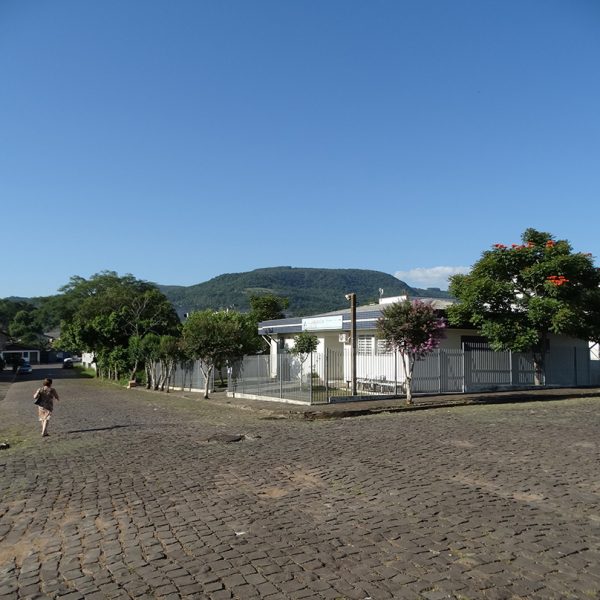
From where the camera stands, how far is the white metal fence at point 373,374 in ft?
70.9

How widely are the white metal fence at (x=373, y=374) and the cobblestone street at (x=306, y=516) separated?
8540 mm

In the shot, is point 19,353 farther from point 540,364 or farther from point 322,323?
point 540,364

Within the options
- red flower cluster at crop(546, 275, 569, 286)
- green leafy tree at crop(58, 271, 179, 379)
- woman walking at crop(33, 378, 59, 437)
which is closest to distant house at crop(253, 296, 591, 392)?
red flower cluster at crop(546, 275, 569, 286)

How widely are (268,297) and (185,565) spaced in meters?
56.6

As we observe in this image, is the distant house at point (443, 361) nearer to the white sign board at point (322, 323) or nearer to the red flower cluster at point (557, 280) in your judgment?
the white sign board at point (322, 323)

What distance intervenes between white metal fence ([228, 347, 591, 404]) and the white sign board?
1300mm

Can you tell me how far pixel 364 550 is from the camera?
5469 millimetres

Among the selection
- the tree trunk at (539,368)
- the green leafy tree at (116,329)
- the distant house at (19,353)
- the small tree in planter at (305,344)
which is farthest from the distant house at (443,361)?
the distant house at (19,353)

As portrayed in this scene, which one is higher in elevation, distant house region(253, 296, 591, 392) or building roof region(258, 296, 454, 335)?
building roof region(258, 296, 454, 335)

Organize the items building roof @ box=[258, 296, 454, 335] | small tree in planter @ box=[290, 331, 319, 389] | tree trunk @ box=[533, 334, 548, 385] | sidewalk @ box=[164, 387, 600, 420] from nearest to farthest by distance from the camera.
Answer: sidewalk @ box=[164, 387, 600, 420]
building roof @ box=[258, 296, 454, 335]
tree trunk @ box=[533, 334, 548, 385]
small tree in planter @ box=[290, 331, 319, 389]

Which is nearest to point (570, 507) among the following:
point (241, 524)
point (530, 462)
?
point (530, 462)

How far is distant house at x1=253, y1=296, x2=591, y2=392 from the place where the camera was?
2305cm

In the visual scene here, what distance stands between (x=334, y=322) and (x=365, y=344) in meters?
1.68

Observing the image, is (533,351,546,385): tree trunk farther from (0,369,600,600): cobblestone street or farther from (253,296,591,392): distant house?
(0,369,600,600): cobblestone street
